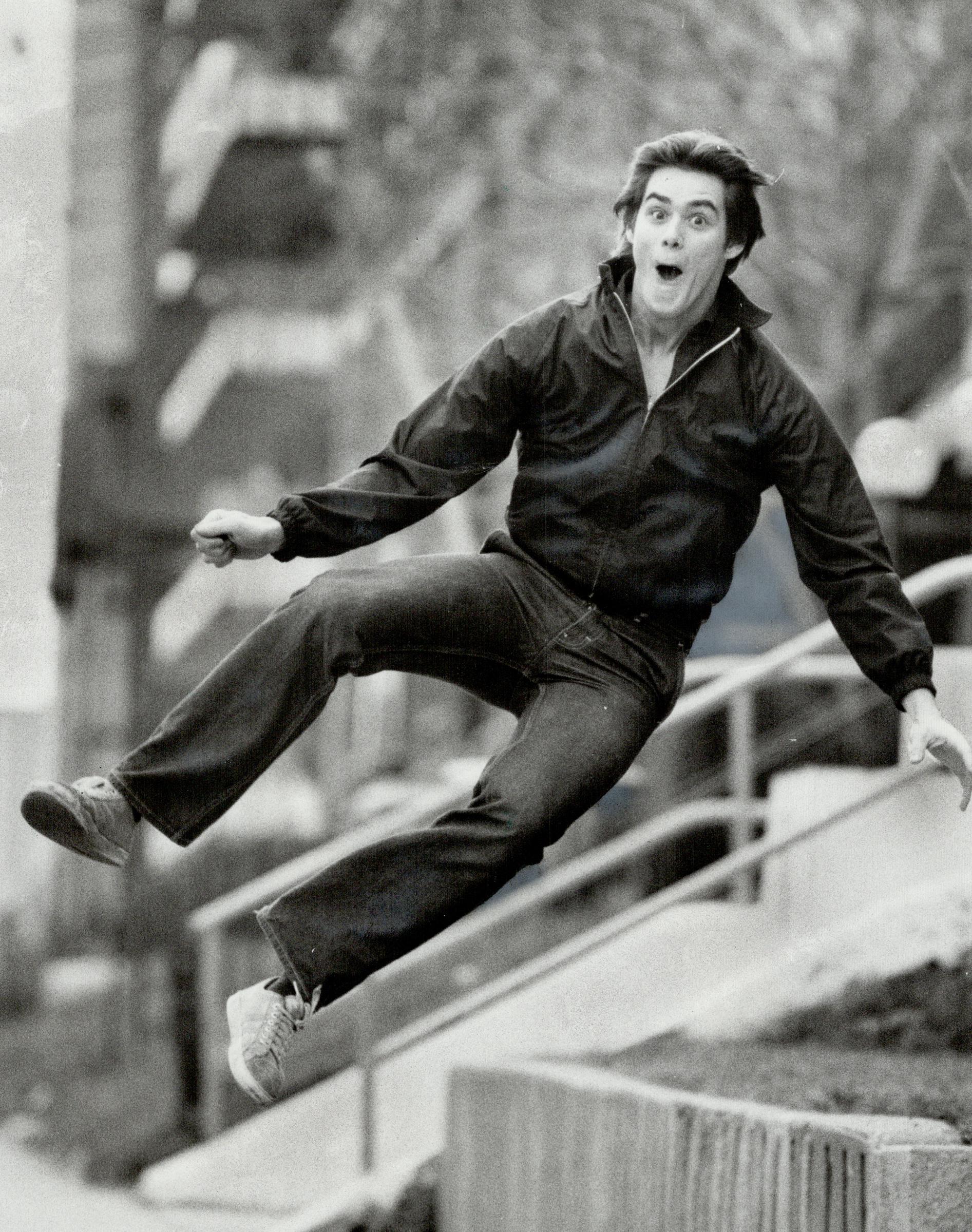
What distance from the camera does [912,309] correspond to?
45.8ft

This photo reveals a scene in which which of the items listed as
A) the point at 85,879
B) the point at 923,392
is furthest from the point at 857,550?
the point at 85,879

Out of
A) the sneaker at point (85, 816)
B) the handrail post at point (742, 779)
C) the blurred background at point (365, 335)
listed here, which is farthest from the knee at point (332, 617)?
the handrail post at point (742, 779)

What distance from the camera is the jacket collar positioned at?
15.1 feet

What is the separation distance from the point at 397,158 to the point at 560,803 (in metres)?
11.5

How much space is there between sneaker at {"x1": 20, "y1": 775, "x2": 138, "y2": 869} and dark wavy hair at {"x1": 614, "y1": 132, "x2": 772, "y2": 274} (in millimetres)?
1522

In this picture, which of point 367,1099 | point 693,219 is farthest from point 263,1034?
point 367,1099

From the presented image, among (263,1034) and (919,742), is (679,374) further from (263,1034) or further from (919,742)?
(263,1034)

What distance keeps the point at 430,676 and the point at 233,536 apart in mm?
554

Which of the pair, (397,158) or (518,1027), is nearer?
(518,1027)

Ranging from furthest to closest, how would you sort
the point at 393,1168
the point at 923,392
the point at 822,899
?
the point at 923,392
the point at 393,1168
the point at 822,899

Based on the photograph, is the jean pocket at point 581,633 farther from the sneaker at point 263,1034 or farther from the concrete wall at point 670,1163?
the concrete wall at point 670,1163

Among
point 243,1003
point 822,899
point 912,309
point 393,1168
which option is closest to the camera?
point 243,1003

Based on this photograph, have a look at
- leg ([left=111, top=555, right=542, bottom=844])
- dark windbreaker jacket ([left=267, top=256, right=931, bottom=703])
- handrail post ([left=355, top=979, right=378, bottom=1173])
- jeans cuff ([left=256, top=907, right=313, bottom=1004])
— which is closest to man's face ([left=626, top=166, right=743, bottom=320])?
dark windbreaker jacket ([left=267, top=256, right=931, bottom=703])

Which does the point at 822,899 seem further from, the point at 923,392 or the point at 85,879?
the point at 85,879
